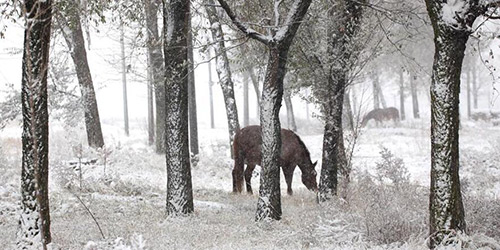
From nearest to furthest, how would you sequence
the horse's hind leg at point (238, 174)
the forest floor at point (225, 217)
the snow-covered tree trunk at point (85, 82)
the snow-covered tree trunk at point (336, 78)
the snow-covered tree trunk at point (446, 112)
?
1. the snow-covered tree trunk at point (446, 112)
2. the forest floor at point (225, 217)
3. the snow-covered tree trunk at point (336, 78)
4. the horse's hind leg at point (238, 174)
5. the snow-covered tree trunk at point (85, 82)

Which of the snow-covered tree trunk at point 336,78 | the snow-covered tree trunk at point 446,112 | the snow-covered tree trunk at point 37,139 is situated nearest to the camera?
the snow-covered tree trunk at point 446,112

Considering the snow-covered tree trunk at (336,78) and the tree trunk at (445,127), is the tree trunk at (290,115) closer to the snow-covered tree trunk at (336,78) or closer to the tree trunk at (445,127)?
the snow-covered tree trunk at (336,78)

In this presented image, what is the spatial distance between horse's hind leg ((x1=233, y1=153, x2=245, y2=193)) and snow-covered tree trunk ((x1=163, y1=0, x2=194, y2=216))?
12.6ft

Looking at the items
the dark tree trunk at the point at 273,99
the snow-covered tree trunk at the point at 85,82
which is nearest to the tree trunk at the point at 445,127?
the dark tree trunk at the point at 273,99

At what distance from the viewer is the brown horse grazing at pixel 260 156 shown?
12602mm

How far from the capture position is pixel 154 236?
283 inches

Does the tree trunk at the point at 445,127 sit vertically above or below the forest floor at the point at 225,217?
above

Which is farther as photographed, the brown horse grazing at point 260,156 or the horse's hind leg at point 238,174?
the horse's hind leg at point 238,174

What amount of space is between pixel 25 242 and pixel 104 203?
11.8 ft

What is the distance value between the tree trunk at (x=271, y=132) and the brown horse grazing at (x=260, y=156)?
4085 mm

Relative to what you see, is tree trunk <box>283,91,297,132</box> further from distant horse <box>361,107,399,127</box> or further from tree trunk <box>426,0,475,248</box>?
tree trunk <box>426,0,475,248</box>

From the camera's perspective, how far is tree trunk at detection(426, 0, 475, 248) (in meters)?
5.96

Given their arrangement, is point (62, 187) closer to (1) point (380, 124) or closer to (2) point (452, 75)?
(2) point (452, 75)

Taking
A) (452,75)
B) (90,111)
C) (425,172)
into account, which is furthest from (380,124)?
(452,75)
